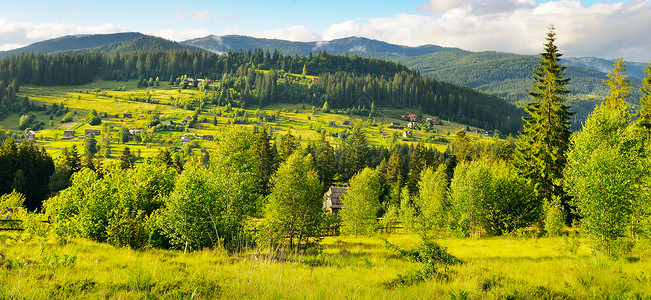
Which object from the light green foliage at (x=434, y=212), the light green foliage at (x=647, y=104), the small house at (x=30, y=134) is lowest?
the small house at (x=30, y=134)

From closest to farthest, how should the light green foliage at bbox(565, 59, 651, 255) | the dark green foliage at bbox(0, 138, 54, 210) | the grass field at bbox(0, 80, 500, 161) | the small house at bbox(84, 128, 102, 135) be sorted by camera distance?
the light green foliage at bbox(565, 59, 651, 255)
the dark green foliage at bbox(0, 138, 54, 210)
the grass field at bbox(0, 80, 500, 161)
the small house at bbox(84, 128, 102, 135)

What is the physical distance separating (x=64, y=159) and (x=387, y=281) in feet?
288

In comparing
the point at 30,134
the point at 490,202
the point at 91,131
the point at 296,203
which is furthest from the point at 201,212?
the point at 30,134

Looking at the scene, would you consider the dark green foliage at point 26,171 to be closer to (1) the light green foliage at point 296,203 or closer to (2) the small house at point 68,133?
(1) the light green foliage at point 296,203

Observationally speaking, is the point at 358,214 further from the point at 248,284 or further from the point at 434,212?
the point at 248,284

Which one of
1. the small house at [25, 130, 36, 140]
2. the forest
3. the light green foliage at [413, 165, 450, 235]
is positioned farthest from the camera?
the small house at [25, 130, 36, 140]

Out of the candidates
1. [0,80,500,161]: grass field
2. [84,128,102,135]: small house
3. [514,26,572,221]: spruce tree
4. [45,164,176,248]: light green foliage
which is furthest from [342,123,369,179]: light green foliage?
[84,128,102,135]: small house

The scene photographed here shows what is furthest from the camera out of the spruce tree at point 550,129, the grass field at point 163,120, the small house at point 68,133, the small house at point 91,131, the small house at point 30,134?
the small house at point 91,131

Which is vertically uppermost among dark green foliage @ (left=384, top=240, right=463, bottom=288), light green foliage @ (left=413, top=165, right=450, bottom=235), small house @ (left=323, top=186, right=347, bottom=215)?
dark green foliage @ (left=384, top=240, right=463, bottom=288)

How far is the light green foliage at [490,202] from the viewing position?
37.4 metres

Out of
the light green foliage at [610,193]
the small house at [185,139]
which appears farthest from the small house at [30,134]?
the light green foliage at [610,193]

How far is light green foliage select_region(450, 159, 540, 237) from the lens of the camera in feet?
123

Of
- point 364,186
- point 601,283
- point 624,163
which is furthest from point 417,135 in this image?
point 601,283

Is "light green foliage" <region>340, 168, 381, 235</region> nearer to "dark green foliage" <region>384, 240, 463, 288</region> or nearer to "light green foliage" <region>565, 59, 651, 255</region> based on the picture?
"light green foliage" <region>565, 59, 651, 255</region>
